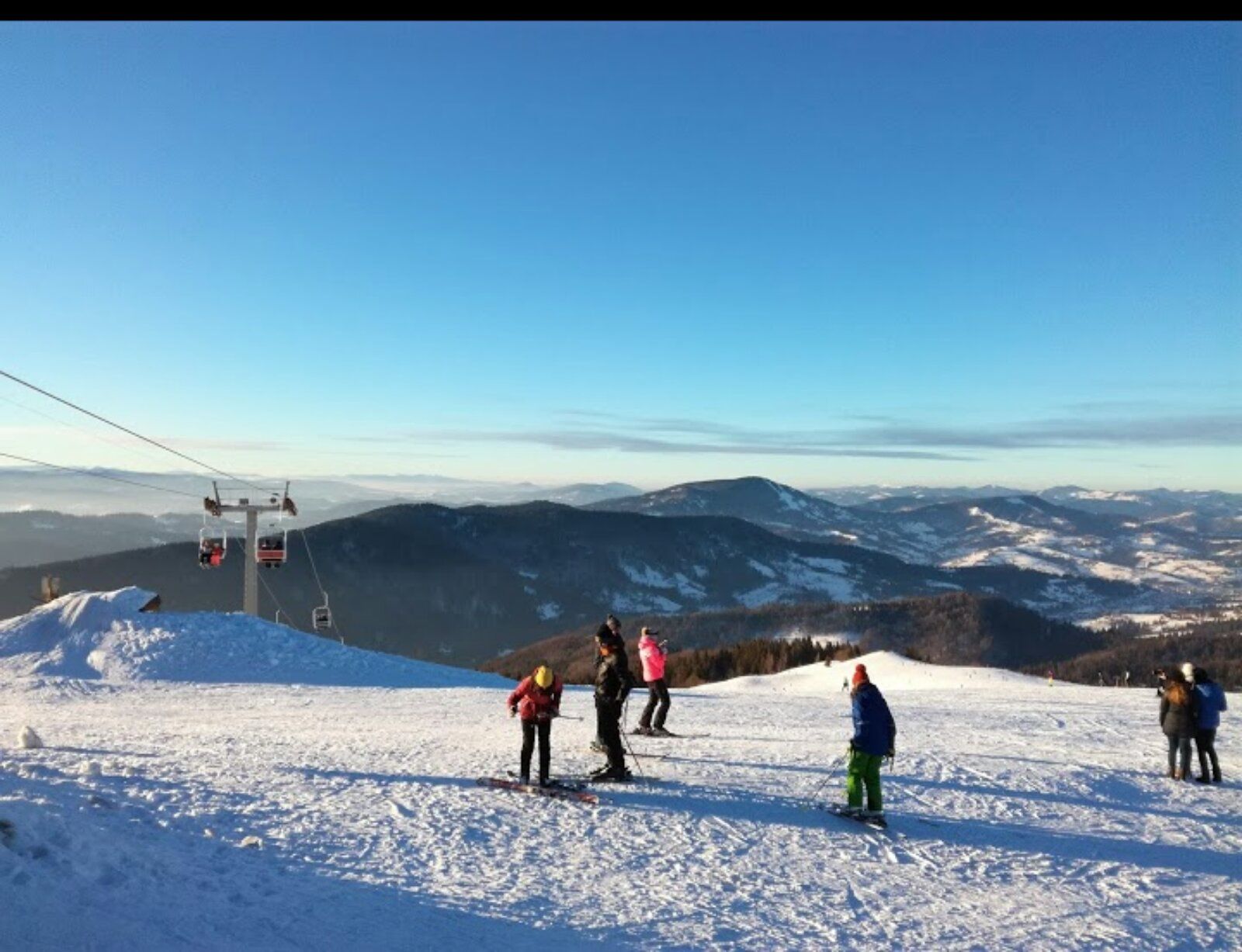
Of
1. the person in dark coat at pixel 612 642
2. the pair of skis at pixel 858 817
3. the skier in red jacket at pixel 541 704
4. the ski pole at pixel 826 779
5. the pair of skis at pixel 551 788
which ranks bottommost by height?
the ski pole at pixel 826 779

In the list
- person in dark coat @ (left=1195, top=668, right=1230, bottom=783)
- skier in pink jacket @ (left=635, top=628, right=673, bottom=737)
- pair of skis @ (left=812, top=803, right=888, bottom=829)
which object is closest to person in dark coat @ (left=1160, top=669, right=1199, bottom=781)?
person in dark coat @ (left=1195, top=668, right=1230, bottom=783)

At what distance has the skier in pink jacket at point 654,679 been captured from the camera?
49.0 feet

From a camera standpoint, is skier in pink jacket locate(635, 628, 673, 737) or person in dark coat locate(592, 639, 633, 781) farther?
skier in pink jacket locate(635, 628, 673, 737)

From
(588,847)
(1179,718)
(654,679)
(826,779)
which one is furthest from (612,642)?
(1179,718)

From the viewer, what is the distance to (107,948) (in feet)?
20.2

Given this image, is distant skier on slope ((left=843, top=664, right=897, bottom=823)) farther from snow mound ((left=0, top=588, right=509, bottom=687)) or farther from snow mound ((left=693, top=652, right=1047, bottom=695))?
snow mound ((left=693, top=652, right=1047, bottom=695))

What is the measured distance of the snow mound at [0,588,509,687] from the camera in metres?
24.2

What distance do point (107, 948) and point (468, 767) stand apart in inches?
255

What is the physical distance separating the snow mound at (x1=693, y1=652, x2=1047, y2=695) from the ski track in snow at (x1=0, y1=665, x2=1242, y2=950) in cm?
1876

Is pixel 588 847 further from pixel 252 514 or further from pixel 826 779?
pixel 252 514

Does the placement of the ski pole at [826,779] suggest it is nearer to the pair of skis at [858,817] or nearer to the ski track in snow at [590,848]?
the ski track in snow at [590,848]

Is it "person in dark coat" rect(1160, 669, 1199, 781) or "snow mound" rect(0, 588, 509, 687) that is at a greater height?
"person in dark coat" rect(1160, 669, 1199, 781)

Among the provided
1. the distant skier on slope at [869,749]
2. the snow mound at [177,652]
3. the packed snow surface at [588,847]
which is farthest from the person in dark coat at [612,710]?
the snow mound at [177,652]
